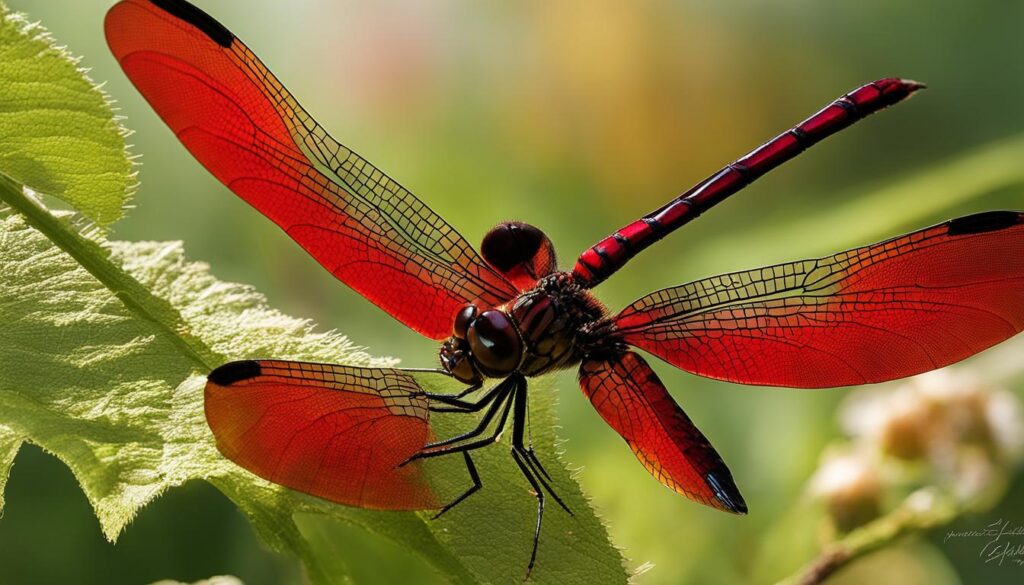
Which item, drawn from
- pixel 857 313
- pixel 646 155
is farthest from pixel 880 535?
pixel 646 155

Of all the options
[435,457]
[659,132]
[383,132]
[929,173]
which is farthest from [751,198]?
[435,457]

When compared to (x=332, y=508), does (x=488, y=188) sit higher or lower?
higher

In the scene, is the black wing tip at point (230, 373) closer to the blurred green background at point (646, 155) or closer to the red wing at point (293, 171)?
the red wing at point (293, 171)

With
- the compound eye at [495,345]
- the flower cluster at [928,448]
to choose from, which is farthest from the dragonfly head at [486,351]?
the flower cluster at [928,448]

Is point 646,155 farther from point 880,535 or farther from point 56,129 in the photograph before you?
point 56,129

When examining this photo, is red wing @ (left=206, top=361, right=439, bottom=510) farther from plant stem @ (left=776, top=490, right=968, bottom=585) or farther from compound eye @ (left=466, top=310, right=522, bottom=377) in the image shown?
plant stem @ (left=776, top=490, right=968, bottom=585)

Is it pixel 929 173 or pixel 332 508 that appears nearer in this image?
pixel 332 508

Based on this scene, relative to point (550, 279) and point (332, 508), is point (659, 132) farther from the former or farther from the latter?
point (332, 508)

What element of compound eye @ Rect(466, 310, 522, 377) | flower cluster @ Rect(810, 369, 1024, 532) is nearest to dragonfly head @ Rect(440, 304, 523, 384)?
compound eye @ Rect(466, 310, 522, 377)
